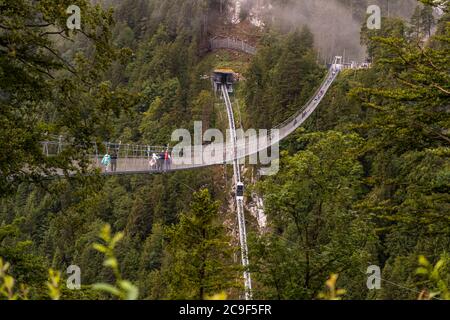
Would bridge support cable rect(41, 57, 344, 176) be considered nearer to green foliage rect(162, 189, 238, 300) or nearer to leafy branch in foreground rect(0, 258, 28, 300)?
green foliage rect(162, 189, 238, 300)

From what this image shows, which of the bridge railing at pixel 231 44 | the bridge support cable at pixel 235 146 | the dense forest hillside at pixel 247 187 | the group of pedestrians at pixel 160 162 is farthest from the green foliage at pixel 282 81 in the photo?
the dense forest hillside at pixel 247 187

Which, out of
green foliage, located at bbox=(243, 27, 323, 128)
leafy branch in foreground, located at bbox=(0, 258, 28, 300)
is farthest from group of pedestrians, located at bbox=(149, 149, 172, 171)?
green foliage, located at bbox=(243, 27, 323, 128)

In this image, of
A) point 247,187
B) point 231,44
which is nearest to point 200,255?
Answer: point 247,187

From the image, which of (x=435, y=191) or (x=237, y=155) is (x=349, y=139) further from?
(x=237, y=155)

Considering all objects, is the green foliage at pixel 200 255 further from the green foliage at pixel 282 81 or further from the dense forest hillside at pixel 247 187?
the green foliage at pixel 282 81

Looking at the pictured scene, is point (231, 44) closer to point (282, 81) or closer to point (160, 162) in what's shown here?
point (282, 81)

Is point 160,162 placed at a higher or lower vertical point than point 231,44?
lower

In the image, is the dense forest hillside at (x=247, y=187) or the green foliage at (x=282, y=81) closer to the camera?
the dense forest hillside at (x=247, y=187)

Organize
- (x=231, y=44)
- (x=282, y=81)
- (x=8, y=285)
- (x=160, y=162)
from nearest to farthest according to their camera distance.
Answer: (x=8, y=285) → (x=160, y=162) → (x=282, y=81) → (x=231, y=44)

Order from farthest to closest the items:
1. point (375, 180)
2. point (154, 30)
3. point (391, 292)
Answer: point (154, 30) < point (391, 292) < point (375, 180)

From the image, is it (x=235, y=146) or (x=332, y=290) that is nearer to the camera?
(x=332, y=290)

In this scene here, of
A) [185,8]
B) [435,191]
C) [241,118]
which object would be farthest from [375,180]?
[185,8]
